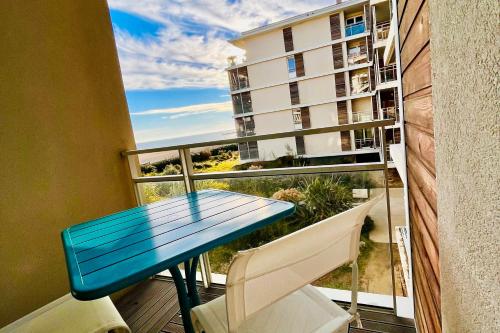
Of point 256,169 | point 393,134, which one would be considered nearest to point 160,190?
point 256,169

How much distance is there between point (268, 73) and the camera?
21438 millimetres

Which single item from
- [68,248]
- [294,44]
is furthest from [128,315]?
[294,44]

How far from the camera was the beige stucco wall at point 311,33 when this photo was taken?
61.1ft

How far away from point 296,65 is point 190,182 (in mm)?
19803

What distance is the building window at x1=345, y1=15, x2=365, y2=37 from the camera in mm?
18047

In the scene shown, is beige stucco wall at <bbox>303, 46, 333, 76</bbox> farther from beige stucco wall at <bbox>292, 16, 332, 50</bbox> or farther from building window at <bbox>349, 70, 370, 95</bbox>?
building window at <bbox>349, 70, 370, 95</bbox>

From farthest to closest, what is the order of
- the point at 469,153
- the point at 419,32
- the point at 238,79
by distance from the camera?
1. the point at 238,79
2. the point at 419,32
3. the point at 469,153

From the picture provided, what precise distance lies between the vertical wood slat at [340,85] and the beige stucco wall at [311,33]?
243cm

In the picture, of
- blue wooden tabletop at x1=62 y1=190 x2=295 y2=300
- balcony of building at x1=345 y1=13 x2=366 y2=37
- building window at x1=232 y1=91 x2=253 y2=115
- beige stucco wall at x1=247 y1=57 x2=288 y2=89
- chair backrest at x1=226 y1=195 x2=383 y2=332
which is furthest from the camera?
building window at x1=232 y1=91 x2=253 y2=115

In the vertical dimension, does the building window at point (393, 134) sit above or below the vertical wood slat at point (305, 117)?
below

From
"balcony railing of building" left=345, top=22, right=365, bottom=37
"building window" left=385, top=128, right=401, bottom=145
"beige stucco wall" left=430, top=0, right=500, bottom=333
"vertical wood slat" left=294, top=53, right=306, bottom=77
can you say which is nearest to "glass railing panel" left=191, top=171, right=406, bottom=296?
"building window" left=385, top=128, right=401, bottom=145

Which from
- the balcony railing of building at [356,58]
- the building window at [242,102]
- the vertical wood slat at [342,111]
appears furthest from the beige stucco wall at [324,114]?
the building window at [242,102]

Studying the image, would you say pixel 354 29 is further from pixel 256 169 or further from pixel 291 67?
pixel 256 169

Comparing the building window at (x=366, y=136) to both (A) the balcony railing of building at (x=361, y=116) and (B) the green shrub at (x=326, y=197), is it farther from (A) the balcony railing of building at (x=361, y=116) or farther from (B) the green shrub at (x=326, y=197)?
(A) the balcony railing of building at (x=361, y=116)
